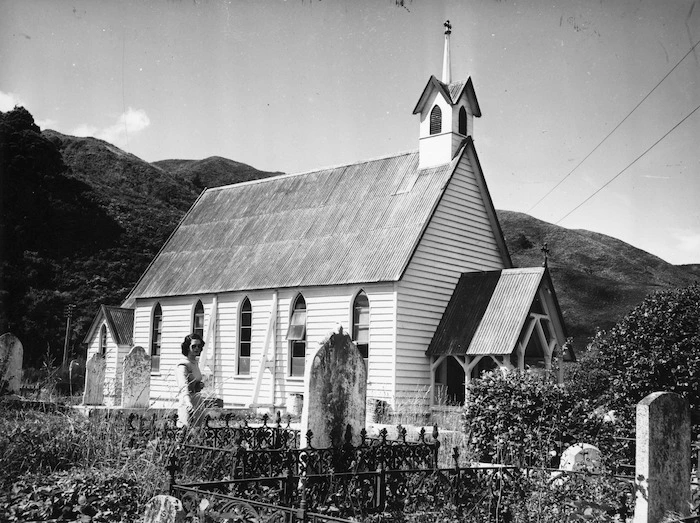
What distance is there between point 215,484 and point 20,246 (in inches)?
2419

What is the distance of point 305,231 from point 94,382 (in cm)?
935

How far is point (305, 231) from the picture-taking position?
3038cm

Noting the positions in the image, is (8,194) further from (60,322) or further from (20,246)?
(60,322)

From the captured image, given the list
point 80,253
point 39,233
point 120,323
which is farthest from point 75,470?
point 80,253

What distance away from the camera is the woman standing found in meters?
13.4

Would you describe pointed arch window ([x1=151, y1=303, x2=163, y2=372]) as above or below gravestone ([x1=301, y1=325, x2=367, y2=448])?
above

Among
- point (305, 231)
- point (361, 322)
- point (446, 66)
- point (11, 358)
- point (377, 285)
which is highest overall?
point (446, 66)

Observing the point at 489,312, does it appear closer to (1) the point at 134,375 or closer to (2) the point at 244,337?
(2) the point at 244,337

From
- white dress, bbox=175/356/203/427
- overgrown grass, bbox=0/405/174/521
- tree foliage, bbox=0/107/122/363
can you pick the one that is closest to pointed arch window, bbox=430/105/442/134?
white dress, bbox=175/356/203/427

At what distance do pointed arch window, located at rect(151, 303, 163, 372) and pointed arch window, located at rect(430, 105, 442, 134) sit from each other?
14.2m

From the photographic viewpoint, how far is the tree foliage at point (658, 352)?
1620 centimetres

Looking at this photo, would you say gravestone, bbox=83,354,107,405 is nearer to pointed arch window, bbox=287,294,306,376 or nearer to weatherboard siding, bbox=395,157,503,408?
pointed arch window, bbox=287,294,306,376

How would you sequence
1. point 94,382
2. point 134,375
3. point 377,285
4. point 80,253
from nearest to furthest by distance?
point 134,375 < point 377,285 < point 94,382 < point 80,253

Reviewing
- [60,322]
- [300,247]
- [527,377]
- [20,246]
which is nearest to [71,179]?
[20,246]
